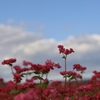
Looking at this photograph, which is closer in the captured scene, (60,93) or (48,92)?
(48,92)

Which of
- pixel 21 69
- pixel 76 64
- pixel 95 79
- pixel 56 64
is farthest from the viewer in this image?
pixel 95 79

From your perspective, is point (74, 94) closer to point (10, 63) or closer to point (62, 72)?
point (62, 72)

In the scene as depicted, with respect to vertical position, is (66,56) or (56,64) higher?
(66,56)

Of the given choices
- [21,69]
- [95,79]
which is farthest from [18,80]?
[95,79]

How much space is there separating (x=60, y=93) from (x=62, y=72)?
541mm

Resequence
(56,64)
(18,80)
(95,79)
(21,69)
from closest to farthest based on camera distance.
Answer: (56,64)
(18,80)
(21,69)
(95,79)

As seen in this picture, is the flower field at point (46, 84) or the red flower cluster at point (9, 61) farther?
the red flower cluster at point (9, 61)

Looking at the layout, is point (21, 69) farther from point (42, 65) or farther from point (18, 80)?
point (42, 65)

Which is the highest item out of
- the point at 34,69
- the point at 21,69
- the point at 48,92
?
the point at 21,69

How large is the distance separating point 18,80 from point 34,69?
6.84 feet

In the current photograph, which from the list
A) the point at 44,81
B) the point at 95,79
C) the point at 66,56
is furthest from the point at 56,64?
the point at 95,79

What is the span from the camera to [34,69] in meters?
6.17

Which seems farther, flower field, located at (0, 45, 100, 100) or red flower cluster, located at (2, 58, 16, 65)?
red flower cluster, located at (2, 58, 16, 65)

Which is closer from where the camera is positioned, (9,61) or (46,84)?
(46,84)
